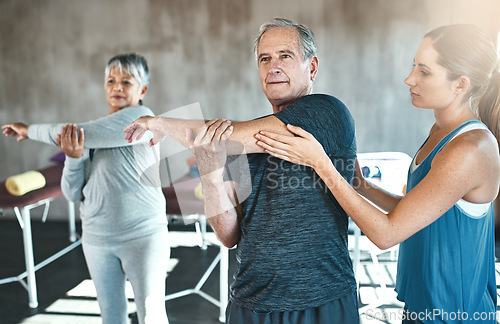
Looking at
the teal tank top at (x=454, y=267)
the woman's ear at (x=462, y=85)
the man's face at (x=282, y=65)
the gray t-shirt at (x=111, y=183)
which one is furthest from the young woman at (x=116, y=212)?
the woman's ear at (x=462, y=85)

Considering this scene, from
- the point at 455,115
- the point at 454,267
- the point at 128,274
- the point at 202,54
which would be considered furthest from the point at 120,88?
the point at 202,54

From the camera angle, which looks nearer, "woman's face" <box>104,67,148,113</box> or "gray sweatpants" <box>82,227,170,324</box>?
"gray sweatpants" <box>82,227,170,324</box>

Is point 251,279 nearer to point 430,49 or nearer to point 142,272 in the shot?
point 430,49

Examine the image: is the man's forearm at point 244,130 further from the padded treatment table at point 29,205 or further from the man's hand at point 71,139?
the padded treatment table at point 29,205

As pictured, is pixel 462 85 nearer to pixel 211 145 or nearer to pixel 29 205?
pixel 211 145

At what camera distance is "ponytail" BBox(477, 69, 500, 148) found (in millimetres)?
1059

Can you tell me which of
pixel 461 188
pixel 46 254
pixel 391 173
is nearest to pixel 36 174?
pixel 46 254

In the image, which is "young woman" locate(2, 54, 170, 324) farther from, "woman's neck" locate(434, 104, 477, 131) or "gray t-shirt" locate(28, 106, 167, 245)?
"woman's neck" locate(434, 104, 477, 131)

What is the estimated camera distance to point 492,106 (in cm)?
107

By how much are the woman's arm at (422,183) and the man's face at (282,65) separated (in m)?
0.20

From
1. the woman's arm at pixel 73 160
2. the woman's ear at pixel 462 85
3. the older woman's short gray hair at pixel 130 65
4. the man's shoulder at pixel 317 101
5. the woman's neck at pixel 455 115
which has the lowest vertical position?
the woman's arm at pixel 73 160

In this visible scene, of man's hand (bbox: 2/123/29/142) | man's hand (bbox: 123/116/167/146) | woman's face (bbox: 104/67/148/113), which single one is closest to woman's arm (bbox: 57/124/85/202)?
man's hand (bbox: 2/123/29/142)

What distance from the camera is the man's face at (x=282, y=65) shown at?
110cm

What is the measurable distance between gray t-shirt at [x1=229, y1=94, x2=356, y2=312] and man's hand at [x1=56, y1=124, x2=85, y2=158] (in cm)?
92
